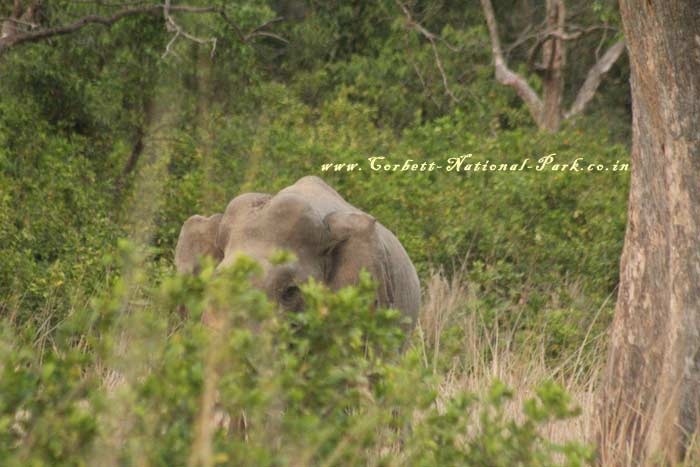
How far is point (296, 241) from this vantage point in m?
6.86

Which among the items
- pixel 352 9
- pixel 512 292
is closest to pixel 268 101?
pixel 512 292

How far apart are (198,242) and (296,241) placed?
2.31 feet

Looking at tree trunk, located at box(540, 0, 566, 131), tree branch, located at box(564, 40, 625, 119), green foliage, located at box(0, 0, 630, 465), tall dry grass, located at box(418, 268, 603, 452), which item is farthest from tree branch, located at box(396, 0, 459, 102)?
tall dry grass, located at box(418, 268, 603, 452)

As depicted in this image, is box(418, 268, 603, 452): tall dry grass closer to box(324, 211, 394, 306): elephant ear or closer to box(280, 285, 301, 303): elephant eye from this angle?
box(324, 211, 394, 306): elephant ear

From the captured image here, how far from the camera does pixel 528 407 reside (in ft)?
13.5

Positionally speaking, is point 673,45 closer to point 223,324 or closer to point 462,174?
point 223,324

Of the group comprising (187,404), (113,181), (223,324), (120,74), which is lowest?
(113,181)

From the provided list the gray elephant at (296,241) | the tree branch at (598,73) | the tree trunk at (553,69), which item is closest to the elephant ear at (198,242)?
the gray elephant at (296,241)

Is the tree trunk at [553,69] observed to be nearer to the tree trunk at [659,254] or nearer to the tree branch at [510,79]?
the tree branch at [510,79]

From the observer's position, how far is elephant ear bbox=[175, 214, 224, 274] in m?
7.29

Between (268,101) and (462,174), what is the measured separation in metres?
2.39

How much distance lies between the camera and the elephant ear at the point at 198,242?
7.29 metres

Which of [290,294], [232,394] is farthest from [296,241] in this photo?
[232,394]

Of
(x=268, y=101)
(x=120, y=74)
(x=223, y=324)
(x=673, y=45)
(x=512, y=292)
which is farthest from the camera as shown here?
(x=268, y=101)
